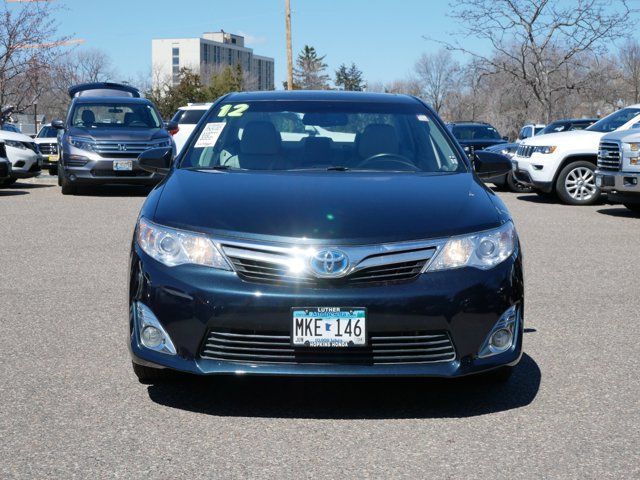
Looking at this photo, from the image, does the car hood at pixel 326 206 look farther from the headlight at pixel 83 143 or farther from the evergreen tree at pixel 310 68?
the evergreen tree at pixel 310 68

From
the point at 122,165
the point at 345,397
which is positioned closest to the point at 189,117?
the point at 122,165

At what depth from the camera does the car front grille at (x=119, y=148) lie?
1783 centimetres

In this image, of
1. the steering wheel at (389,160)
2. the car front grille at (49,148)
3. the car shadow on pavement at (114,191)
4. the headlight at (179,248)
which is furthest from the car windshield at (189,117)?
the headlight at (179,248)

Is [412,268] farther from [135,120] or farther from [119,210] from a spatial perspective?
[135,120]

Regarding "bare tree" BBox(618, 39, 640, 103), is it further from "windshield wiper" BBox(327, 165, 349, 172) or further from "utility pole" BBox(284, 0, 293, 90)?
"windshield wiper" BBox(327, 165, 349, 172)

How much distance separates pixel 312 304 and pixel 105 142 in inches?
571

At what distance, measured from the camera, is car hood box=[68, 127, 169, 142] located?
18.0 meters

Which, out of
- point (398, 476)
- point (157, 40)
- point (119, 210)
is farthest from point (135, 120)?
point (157, 40)

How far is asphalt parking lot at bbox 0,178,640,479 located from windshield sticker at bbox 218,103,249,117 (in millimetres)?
1499

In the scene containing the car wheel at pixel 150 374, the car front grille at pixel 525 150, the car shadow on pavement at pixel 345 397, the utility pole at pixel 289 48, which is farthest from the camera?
the utility pole at pixel 289 48

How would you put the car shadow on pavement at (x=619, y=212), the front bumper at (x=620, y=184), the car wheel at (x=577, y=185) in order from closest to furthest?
the front bumper at (x=620, y=184), the car shadow on pavement at (x=619, y=212), the car wheel at (x=577, y=185)

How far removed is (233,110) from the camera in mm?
5977

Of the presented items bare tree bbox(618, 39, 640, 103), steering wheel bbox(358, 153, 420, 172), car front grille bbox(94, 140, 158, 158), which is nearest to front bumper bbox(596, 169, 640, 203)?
car front grille bbox(94, 140, 158, 158)

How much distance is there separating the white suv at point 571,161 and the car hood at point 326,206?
1211 centimetres
